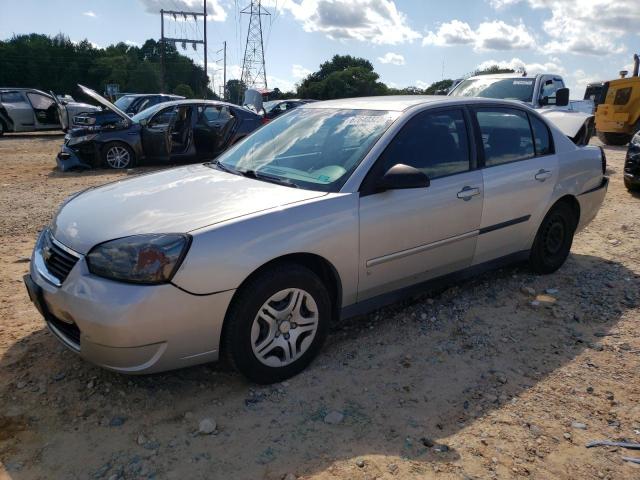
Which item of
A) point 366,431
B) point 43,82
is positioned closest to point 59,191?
point 366,431

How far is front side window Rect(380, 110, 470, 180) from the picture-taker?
346 cm

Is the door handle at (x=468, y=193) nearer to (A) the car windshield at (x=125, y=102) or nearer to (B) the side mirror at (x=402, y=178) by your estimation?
(B) the side mirror at (x=402, y=178)

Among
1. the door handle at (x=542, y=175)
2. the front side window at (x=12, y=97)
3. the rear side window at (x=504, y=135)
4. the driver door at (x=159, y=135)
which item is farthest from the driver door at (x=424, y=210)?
the front side window at (x=12, y=97)

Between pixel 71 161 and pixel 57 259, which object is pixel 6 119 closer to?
pixel 71 161

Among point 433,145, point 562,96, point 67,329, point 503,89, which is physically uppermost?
point 503,89

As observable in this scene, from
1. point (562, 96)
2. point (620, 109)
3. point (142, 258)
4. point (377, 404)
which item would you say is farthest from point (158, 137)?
point (620, 109)

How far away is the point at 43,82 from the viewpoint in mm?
60812

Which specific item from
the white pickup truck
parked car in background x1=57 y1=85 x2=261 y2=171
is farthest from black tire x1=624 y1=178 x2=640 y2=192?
parked car in background x1=57 y1=85 x2=261 y2=171

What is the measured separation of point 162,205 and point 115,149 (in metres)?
8.15

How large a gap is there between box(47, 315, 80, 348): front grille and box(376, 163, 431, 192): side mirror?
190 cm

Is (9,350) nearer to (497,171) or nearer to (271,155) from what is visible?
(271,155)

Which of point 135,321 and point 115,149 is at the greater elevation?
point 115,149

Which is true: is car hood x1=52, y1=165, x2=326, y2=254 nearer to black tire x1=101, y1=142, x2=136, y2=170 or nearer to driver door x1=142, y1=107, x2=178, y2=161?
driver door x1=142, y1=107, x2=178, y2=161

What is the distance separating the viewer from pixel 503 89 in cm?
966
